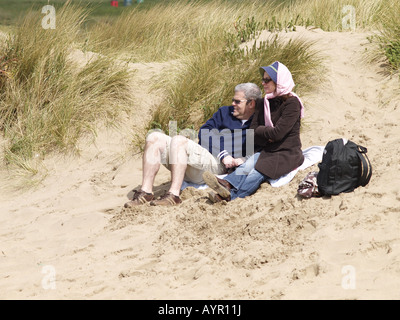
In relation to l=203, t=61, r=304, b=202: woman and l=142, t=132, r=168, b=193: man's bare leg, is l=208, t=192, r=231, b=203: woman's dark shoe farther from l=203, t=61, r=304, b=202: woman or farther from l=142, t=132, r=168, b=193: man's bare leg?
l=142, t=132, r=168, b=193: man's bare leg

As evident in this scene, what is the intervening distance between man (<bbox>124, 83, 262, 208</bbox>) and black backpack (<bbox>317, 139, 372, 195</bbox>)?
2.88 ft

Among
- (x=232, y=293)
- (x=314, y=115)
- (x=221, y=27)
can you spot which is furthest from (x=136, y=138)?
(x=232, y=293)

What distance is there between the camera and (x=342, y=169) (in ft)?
15.5

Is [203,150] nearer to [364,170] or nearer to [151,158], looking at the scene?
[151,158]

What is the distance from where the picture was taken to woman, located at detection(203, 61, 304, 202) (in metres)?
5.25

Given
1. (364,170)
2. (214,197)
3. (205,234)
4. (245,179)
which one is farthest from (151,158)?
(364,170)

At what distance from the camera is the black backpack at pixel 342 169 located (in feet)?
15.5

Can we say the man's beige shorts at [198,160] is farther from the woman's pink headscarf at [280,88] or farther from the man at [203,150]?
the woman's pink headscarf at [280,88]

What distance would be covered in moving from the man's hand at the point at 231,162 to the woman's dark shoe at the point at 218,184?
170mm

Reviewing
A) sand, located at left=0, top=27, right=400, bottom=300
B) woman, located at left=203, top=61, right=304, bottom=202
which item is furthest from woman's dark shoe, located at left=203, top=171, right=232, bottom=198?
sand, located at left=0, top=27, right=400, bottom=300

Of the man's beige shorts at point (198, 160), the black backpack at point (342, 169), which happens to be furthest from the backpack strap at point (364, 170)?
the man's beige shorts at point (198, 160)

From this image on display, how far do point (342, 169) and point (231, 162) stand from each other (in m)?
1.04

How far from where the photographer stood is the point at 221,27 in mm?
8375

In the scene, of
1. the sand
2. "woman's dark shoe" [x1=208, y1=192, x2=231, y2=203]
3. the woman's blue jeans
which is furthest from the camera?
the woman's blue jeans
